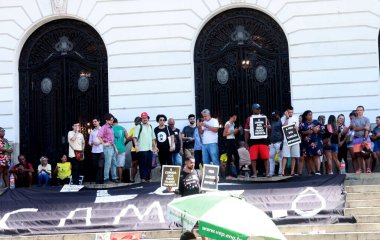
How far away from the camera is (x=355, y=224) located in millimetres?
16391

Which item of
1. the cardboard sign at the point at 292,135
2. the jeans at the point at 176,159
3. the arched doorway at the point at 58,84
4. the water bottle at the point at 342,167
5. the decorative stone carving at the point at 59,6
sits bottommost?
the water bottle at the point at 342,167

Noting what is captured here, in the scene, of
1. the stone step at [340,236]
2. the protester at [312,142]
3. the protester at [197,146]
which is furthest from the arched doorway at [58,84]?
the stone step at [340,236]

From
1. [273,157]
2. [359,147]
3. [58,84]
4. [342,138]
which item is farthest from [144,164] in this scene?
[58,84]

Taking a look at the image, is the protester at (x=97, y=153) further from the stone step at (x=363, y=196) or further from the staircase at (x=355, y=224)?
the stone step at (x=363, y=196)

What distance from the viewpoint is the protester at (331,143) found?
803 inches

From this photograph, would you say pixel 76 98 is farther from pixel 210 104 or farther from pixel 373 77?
pixel 373 77

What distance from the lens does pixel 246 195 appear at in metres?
17.4

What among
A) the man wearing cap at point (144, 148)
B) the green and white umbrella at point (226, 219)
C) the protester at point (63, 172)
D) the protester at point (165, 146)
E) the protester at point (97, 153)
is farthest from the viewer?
the protester at point (63, 172)

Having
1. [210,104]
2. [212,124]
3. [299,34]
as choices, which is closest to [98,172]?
[212,124]

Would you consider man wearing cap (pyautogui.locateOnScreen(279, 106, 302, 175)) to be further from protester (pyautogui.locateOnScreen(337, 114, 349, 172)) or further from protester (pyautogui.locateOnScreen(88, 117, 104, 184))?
protester (pyautogui.locateOnScreen(88, 117, 104, 184))

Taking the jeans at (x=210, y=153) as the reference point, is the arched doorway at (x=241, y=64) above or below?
above

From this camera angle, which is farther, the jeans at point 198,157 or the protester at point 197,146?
the jeans at point 198,157

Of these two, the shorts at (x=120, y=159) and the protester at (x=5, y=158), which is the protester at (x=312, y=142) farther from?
the protester at (x=5, y=158)

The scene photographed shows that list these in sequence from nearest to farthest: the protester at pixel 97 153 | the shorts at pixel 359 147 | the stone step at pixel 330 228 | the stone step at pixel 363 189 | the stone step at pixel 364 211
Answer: the stone step at pixel 330 228, the stone step at pixel 364 211, the stone step at pixel 363 189, the shorts at pixel 359 147, the protester at pixel 97 153
